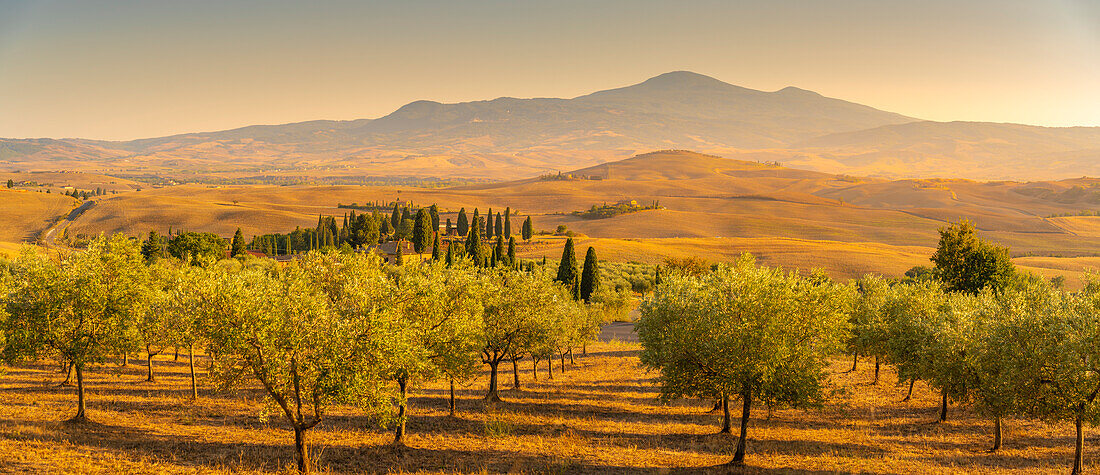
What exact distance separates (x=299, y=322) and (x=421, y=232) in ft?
393

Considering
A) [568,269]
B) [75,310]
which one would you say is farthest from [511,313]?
[568,269]

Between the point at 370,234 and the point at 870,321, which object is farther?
the point at 370,234

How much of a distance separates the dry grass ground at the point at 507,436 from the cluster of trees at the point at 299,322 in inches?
92.6

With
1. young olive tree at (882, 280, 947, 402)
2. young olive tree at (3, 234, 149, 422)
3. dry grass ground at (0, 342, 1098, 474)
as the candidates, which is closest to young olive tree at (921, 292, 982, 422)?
young olive tree at (882, 280, 947, 402)

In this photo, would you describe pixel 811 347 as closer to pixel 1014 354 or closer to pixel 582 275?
pixel 1014 354

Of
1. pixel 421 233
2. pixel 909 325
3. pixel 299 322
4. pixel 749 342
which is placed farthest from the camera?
pixel 421 233

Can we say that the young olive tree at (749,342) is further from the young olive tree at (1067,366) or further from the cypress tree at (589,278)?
the cypress tree at (589,278)

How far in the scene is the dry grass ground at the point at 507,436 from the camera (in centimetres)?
3166

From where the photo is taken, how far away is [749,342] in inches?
1216

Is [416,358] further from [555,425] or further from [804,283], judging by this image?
[804,283]

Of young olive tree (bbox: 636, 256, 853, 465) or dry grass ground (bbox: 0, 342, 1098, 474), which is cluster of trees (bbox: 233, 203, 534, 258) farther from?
young olive tree (bbox: 636, 256, 853, 465)

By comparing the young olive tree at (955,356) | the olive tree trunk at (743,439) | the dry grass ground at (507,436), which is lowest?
the dry grass ground at (507,436)

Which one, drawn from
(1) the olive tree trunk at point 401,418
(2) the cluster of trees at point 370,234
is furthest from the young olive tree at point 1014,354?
(2) the cluster of trees at point 370,234

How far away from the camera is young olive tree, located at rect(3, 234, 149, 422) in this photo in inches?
1334
